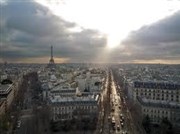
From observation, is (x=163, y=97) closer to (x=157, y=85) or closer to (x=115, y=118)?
(x=157, y=85)

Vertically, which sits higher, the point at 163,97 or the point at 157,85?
the point at 157,85

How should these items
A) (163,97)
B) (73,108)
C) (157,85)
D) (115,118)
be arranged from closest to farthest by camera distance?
(115,118)
(73,108)
(163,97)
(157,85)

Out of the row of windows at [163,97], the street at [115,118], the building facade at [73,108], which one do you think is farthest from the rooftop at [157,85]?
the building facade at [73,108]

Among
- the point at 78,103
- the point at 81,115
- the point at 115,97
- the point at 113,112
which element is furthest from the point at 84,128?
the point at 115,97

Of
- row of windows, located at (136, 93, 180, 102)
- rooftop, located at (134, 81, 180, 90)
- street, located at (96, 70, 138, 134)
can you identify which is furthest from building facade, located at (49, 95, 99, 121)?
rooftop, located at (134, 81, 180, 90)

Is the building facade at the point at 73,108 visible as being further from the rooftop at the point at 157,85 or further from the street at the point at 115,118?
the rooftop at the point at 157,85

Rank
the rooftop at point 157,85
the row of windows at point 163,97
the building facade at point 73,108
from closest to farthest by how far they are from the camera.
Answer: the building facade at point 73,108 → the row of windows at point 163,97 → the rooftop at point 157,85

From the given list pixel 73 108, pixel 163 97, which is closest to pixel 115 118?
pixel 73 108

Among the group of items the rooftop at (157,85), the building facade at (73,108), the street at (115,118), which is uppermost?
the rooftop at (157,85)

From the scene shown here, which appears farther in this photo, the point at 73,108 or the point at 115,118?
the point at 73,108

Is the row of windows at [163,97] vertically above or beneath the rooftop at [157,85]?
beneath

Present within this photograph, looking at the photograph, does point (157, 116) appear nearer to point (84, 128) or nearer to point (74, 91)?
point (84, 128)
